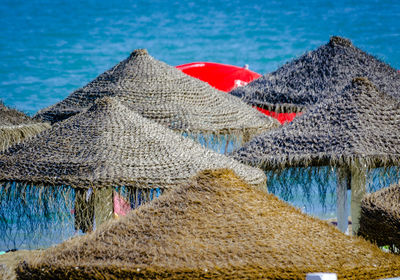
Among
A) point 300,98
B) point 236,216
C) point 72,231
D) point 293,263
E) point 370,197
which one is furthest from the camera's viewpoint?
point 300,98

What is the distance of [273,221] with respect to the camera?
101 inches

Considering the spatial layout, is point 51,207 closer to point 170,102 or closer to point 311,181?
point 170,102

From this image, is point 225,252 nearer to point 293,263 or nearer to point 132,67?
point 293,263

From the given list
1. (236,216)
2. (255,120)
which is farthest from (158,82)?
(236,216)

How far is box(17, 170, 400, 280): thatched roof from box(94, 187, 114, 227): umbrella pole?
118cm

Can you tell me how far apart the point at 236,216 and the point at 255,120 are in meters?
3.24

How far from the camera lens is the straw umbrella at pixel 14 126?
519 cm

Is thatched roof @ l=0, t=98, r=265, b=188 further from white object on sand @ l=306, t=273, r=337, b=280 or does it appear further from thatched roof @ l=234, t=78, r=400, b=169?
white object on sand @ l=306, t=273, r=337, b=280

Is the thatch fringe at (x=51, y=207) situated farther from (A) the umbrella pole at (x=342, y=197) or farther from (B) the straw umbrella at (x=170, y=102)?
(A) the umbrella pole at (x=342, y=197)

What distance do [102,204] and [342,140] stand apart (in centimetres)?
184

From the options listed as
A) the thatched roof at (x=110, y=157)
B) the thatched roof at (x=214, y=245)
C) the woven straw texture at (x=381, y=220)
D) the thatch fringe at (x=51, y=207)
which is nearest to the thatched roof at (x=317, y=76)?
the thatched roof at (x=110, y=157)

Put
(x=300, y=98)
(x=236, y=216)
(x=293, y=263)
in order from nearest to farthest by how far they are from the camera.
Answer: (x=293, y=263) → (x=236, y=216) → (x=300, y=98)

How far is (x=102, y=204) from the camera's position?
386 cm

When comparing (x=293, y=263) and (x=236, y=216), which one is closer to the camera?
(x=293, y=263)
